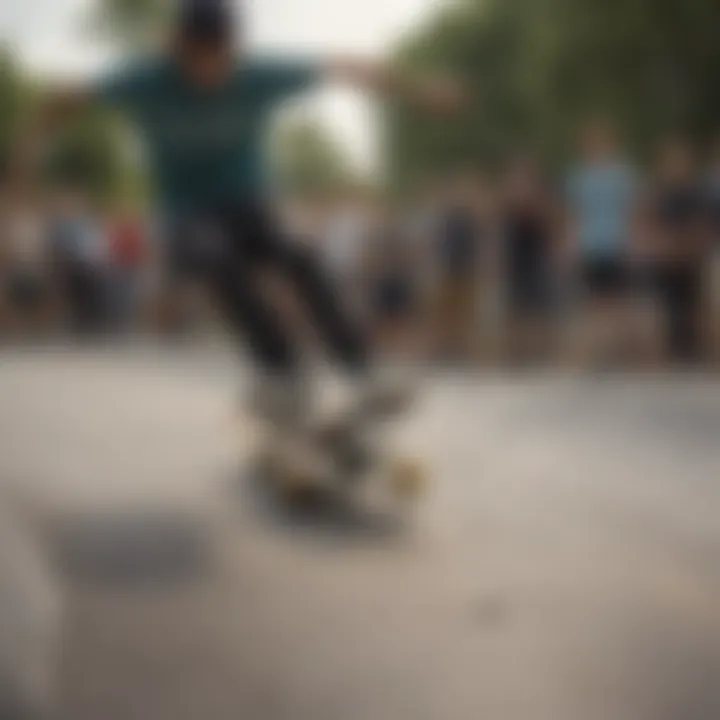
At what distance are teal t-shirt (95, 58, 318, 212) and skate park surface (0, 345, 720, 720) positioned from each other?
10cm

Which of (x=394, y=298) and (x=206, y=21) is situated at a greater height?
(x=206, y=21)

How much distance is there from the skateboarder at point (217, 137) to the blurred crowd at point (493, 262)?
0.05 feet

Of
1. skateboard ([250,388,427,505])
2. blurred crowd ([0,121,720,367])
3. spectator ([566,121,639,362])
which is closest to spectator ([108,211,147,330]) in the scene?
blurred crowd ([0,121,720,367])

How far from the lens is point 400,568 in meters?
0.64

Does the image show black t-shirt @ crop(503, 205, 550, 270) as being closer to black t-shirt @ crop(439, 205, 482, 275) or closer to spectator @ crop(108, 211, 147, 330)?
black t-shirt @ crop(439, 205, 482, 275)

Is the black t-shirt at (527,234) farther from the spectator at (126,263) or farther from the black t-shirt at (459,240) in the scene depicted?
the spectator at (126,263)

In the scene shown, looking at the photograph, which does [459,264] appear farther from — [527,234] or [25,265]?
[25,265]

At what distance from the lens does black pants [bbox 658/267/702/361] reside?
604 mm

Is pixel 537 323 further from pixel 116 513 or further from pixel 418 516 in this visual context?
pixel 116 513

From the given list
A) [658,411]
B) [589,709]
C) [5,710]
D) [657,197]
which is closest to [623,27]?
[657,197]

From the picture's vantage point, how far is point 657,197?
1.98 ft

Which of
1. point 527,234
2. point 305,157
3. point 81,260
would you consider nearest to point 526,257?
point 527,234

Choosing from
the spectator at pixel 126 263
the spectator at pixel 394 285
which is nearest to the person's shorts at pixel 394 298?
the spectator at pixel 394 285

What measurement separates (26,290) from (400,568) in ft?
0.85
